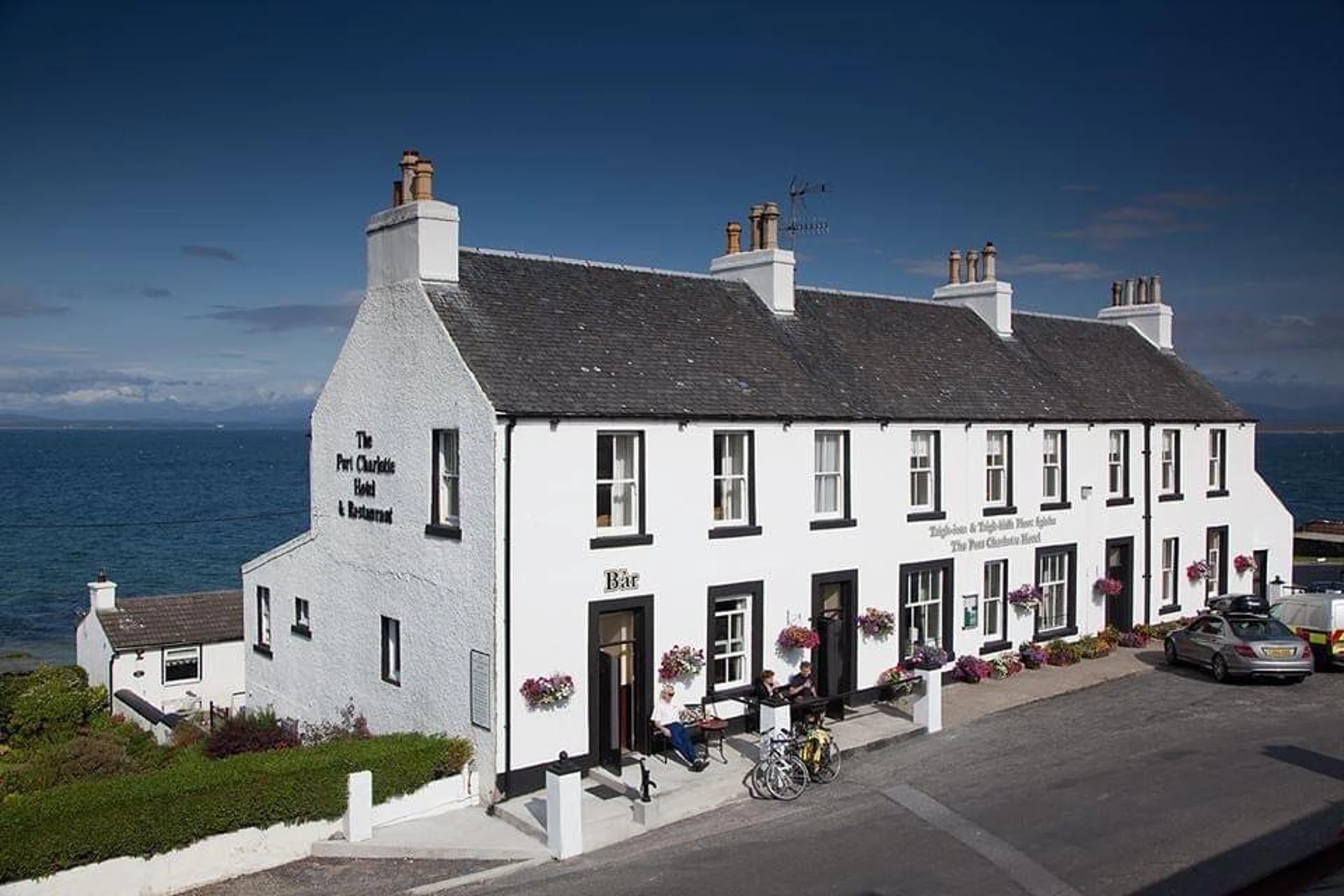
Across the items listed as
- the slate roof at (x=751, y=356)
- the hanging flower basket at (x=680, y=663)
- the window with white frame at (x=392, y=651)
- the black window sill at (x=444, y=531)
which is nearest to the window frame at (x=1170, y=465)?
the slate roof at (x=751, y=356)

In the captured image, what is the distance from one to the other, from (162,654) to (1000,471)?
22.5 m

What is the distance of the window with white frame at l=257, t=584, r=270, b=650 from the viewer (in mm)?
24266

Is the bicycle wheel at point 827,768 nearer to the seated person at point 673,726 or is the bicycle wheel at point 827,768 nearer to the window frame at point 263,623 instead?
the seated person at point 673,726

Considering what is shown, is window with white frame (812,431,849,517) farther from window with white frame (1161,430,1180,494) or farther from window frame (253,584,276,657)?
window with white frame (1161,430,1180,494)

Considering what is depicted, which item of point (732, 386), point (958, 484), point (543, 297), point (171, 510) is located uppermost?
point (543, 297)

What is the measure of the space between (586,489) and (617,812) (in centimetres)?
495

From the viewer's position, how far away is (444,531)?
59.1 feet

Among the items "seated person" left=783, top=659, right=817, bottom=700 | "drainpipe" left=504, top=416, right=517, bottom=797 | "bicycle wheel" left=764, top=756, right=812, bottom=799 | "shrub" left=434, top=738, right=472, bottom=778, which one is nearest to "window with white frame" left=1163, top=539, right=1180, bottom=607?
"seated person" left=783, top=659, right=817, bottom=700

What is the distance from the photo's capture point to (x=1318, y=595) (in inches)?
982

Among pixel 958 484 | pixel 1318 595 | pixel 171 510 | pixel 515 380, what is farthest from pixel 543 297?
pixel 171 510

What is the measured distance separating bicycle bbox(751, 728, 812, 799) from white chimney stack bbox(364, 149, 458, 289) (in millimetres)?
9446

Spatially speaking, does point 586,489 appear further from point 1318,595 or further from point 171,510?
point 171,510

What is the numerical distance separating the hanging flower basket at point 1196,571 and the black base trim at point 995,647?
8.00 m

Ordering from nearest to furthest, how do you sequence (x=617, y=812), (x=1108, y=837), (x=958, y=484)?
(x=1108, y=837)
(x=617, y=812)
(x=958, y=484)
